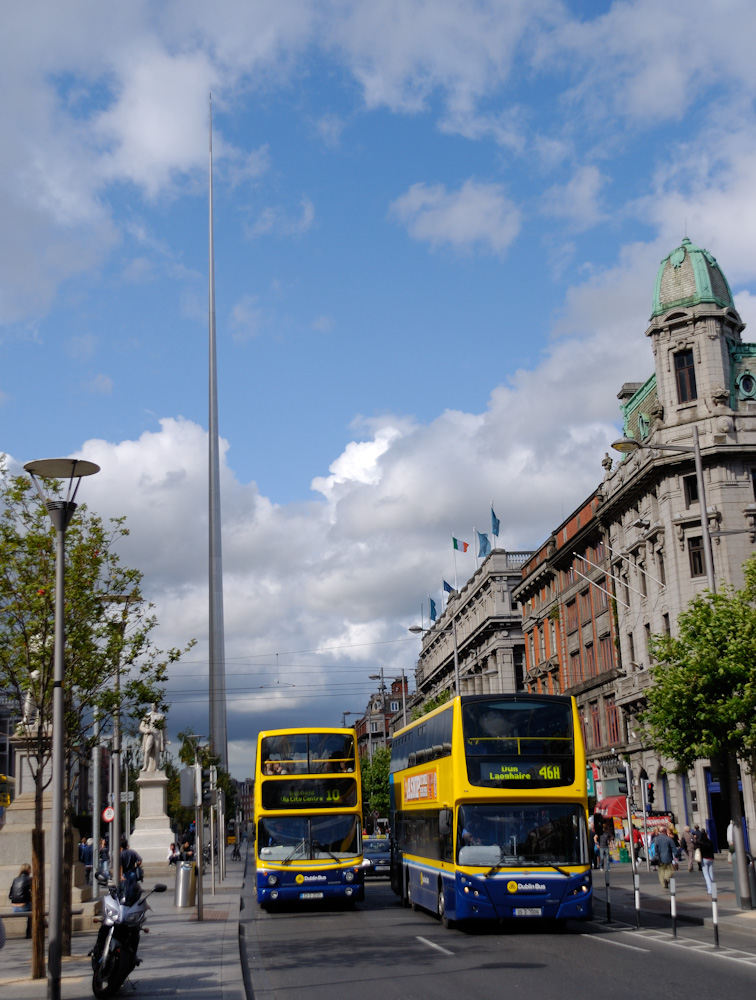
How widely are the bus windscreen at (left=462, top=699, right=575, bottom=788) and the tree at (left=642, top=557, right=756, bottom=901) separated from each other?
15.8 feet

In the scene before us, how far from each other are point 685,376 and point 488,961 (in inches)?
1493

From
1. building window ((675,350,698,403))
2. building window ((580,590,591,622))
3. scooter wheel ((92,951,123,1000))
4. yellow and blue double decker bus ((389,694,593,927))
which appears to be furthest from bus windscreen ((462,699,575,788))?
building window ((580,590,591,622))

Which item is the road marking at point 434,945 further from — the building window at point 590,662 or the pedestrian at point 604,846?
the building window at point 590,662

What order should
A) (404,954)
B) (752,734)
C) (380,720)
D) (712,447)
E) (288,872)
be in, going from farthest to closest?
(380,720), (712,447), (288,872), (752,734), (404,954)

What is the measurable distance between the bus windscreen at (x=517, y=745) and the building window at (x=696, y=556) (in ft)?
97.7

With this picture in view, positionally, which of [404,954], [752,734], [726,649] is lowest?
[404,954]

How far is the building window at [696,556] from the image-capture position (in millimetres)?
48438

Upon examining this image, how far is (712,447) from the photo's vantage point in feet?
158

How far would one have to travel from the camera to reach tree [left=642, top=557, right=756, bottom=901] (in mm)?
23828

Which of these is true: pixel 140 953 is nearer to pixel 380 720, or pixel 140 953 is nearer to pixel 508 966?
pixel 508 966

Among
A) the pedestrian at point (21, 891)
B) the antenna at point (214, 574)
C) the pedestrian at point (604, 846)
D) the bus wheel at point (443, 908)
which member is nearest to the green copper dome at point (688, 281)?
the pedestrian at point (604, 846)

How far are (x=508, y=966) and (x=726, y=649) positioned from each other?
10.8 metres

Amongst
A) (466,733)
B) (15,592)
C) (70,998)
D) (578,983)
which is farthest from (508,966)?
(15,592)

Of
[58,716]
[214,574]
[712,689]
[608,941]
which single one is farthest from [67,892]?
[214,574]
